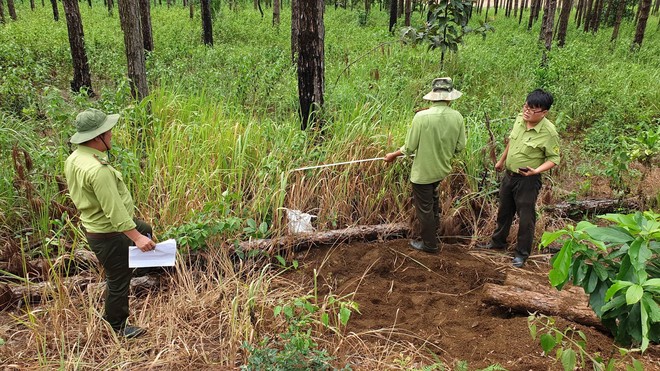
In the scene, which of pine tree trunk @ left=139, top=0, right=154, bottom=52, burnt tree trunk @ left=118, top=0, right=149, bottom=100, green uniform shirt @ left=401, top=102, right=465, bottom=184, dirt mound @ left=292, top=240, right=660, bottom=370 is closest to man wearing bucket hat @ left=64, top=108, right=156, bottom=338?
dirt mound @ left=292, top=240, right=660, bottom=370

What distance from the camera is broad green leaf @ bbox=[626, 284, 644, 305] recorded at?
1.50 m

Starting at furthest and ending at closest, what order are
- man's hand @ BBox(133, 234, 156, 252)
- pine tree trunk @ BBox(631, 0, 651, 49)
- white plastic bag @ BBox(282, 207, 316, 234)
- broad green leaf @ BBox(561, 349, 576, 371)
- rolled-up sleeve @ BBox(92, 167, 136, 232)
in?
pine tree trunk @ BBox(631, 0, 651, 49), white plastic bag @ BBox(282, 207, 316, 234), man's hand @ BBox(133, 234, 156, 252), rolled-up sleeve @ BBox(92, 167, 136, 232), broad green leaf @ BBox(561, 349, 576, 371)

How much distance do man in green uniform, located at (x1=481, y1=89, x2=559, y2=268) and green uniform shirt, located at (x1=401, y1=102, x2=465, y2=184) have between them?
0.49 metres

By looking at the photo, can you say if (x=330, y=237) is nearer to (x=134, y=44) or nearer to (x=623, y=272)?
(x=623, y=272)

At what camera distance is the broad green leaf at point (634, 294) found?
150cm

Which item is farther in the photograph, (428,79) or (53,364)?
(428,79)

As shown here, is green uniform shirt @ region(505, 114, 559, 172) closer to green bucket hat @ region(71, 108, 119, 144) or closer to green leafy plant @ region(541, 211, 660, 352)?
green leafy plant @ region(541, 211, 660, 352)

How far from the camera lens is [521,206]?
152 inches

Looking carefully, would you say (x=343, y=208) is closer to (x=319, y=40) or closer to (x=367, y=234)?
(x=367, y=234)

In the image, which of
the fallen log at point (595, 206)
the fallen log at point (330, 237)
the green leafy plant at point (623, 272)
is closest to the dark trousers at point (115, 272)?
the fallen log at point (330, 237)

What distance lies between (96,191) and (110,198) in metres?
0.09

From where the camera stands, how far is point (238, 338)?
278cm

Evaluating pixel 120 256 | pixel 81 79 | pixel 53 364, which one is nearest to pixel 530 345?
pixel 120 256

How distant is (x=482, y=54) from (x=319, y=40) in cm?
645
